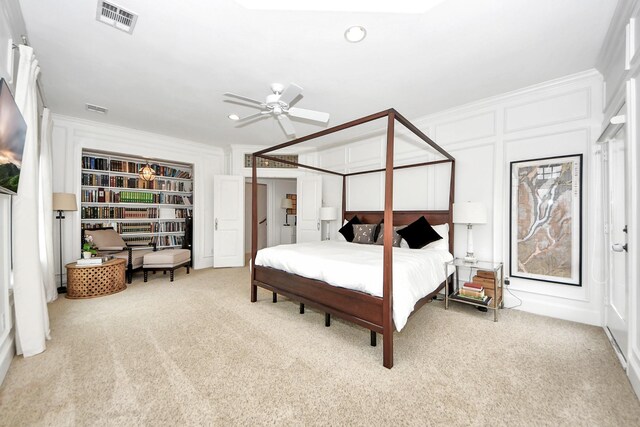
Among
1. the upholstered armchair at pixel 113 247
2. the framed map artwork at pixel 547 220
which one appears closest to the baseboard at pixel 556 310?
the framed map artwork at pixel 547 220

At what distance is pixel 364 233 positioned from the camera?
4.21m

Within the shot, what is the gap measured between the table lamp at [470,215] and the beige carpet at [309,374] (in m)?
0.84

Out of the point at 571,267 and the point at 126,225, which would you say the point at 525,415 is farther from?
the point at 126,225

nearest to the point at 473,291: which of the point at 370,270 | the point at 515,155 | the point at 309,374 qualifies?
the point at 370,270

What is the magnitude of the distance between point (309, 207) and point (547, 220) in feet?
12.7

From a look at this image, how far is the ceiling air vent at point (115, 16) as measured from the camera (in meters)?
1.93

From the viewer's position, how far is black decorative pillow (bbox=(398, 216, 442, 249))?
351 cm

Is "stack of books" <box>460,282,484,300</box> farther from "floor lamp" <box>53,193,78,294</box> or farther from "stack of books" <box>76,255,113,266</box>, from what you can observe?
"floor lamp" <box>53,193,78,294</box>

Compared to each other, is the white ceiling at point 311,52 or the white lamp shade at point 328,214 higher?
the white ceiling at point 311,52

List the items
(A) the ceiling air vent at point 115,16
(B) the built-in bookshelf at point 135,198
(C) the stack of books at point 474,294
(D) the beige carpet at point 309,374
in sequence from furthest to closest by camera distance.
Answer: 1. (B) the built-in bookshelf at point 135,198
2. (C) the stack of books at point 474,294
3. (A) the ceiling air vent at point 115,16
4. (D) the beige carpet at point 309,374

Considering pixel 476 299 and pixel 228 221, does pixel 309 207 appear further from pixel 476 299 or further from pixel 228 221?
pixel 476 299

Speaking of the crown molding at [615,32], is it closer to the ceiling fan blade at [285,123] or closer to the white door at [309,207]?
the ceiling fan blade at [285,123]

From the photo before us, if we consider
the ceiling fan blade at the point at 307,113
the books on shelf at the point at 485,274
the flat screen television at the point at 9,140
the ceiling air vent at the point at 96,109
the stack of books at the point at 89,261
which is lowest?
the books on shelf at the point at 485,274

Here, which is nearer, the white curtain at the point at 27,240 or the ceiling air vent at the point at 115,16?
the ceiling air vent at the point at 115,16
